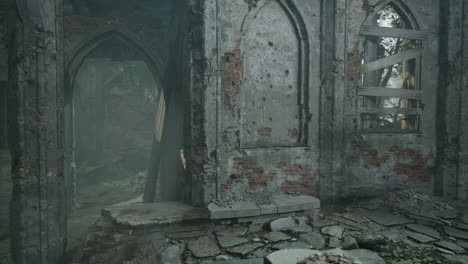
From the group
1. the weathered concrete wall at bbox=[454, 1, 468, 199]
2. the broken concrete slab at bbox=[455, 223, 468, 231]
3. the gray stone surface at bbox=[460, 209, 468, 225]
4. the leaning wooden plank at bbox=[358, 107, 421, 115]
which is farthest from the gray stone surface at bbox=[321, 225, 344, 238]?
the weathered concrete wall at bbox=[454, 1, 468, 199]

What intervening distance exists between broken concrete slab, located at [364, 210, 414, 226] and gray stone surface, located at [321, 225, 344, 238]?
2.71 ft

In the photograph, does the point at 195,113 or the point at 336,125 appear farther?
the point at 336,125

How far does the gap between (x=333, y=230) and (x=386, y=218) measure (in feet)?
4.00

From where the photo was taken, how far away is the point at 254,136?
5117 mm

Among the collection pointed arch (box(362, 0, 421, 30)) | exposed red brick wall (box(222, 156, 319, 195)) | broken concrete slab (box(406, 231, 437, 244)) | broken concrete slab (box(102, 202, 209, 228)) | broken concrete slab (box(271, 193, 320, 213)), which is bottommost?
broken concrete slab (box(406, 231, 437, 244))

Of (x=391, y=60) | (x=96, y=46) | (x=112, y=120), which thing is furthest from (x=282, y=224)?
(x=112, y=120)

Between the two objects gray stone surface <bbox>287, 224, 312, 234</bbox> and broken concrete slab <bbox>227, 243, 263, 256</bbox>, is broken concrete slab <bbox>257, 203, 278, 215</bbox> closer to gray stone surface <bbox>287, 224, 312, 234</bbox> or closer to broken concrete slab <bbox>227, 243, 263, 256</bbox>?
gray stone surface <bbox>287, 224, 312, 234</bbox>

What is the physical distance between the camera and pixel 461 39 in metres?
5.95

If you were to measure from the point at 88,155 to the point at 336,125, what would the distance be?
12046mm

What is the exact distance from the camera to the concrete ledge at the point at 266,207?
4.30 meters

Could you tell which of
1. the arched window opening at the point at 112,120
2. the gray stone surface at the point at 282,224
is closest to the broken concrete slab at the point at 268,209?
the gray stone surface at the point at 282,224

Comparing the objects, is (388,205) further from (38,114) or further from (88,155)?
(88,155)

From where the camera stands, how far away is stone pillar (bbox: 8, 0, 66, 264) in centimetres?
362

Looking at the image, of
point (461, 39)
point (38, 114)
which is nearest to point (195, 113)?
point (38, 114)
